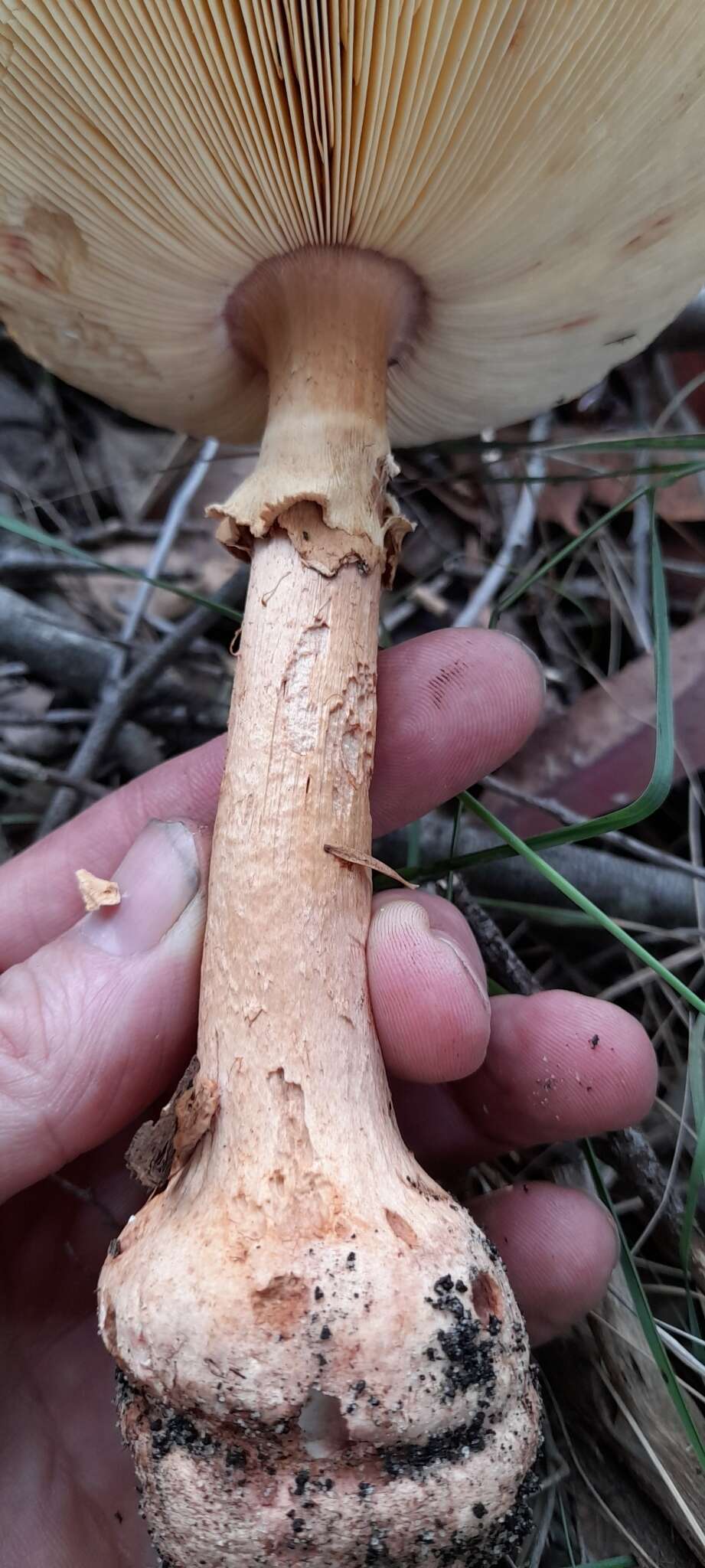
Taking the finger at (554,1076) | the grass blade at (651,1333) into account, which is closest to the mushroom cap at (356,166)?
the finger at (554,1076)

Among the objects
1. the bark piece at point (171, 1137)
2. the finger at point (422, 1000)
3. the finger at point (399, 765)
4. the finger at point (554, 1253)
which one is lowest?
the finger at point (554, 1253)

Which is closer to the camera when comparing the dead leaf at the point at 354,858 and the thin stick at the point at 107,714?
the dead leaf at the point at 354,858

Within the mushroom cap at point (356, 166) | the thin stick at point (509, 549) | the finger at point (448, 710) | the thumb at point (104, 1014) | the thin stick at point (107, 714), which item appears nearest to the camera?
the mushroom cap at point (356, 166)

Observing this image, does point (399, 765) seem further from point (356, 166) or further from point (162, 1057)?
point (356, 166)

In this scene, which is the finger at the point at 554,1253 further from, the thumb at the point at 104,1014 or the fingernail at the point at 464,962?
the thumb at the point at 104,1014

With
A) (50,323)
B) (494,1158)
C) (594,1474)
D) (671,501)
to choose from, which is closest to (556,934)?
(494,1158)

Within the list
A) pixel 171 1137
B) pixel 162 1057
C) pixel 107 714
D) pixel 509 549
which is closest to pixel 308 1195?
pixel 171 1137

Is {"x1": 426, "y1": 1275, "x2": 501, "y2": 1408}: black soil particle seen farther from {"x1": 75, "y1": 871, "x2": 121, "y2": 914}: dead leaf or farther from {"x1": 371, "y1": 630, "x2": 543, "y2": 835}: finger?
{"x1": 371, "y1": 630, "x2": 543, "y2": 835}: finger

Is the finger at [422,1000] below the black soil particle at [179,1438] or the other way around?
the other way around
